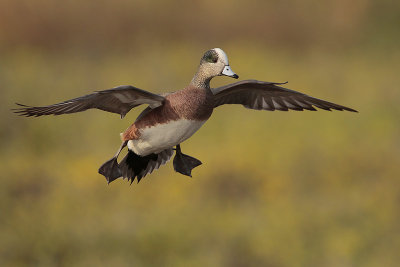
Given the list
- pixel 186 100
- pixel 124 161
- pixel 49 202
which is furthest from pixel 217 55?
pixel 49 202

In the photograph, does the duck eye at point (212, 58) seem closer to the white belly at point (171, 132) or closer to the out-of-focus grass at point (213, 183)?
the white belly at point (171, 132)

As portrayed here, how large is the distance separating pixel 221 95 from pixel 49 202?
709 centimetres

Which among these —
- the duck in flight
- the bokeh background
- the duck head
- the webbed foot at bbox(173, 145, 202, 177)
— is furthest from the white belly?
the bokeh background

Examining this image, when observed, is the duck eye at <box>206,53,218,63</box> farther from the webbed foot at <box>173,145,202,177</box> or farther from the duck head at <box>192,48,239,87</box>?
the webbed foot at <box>173,145,202,177</box>

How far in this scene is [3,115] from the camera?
431 inches

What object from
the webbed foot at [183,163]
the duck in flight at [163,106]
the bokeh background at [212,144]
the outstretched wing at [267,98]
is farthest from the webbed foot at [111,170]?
the bokeh background at [212,144]

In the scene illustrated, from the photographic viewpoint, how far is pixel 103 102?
86.5 inches

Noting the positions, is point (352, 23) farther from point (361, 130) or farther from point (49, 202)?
point (49, 202)

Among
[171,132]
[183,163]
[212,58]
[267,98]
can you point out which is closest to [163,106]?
[171,132]

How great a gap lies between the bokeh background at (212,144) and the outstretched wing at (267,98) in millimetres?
4980

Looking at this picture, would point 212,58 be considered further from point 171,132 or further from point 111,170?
point 111,170

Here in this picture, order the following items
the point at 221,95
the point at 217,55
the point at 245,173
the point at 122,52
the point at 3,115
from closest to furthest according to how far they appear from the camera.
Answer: the point at 217,55 → the point at 221,95 → the point at 245,173 → the point at 3,115 → the point at 122,52

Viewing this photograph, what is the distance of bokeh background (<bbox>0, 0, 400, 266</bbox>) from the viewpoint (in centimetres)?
824

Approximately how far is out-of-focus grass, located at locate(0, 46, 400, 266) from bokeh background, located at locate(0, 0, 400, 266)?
0.02 meters
